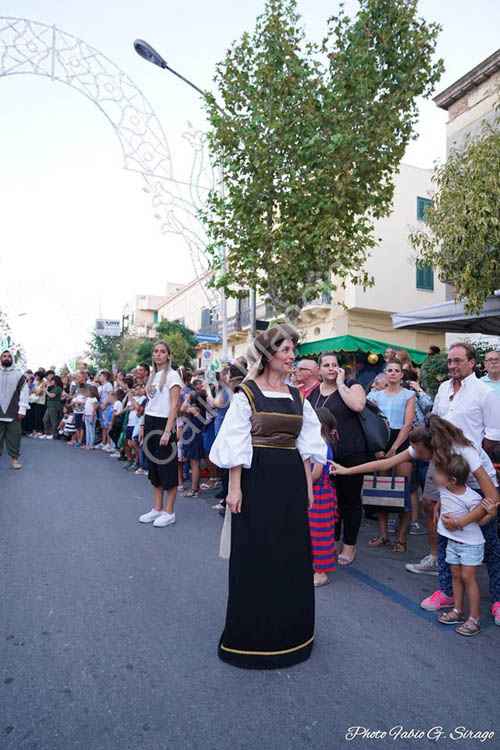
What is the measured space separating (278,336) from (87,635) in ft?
7.40

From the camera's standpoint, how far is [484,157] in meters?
7.94

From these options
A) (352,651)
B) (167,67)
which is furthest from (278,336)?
(167,67)

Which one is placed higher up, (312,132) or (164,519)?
(312,132)

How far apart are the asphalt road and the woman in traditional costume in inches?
6.3

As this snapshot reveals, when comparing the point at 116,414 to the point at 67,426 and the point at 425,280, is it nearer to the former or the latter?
the point at 67,426

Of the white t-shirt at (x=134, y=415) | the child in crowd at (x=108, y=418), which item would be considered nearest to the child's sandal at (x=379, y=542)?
the white t-shirt at (x=134, y=415)

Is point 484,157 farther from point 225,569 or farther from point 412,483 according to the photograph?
point 225,569

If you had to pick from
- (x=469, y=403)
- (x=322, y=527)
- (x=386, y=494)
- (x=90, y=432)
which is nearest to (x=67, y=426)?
(x=90, y=432)

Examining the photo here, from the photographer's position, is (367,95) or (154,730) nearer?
(154,730)

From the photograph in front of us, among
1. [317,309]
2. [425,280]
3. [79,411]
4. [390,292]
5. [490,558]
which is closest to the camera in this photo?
[490,558]

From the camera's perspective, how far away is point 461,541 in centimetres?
373

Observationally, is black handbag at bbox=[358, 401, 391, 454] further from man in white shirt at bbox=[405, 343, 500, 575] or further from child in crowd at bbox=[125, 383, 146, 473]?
child in crowd at bbox=[125, 383, 146, 473]

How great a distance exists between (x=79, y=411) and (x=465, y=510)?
1310 centimetres

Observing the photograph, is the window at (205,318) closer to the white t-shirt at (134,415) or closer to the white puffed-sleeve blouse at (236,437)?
the white t-shirt at (134,415)
